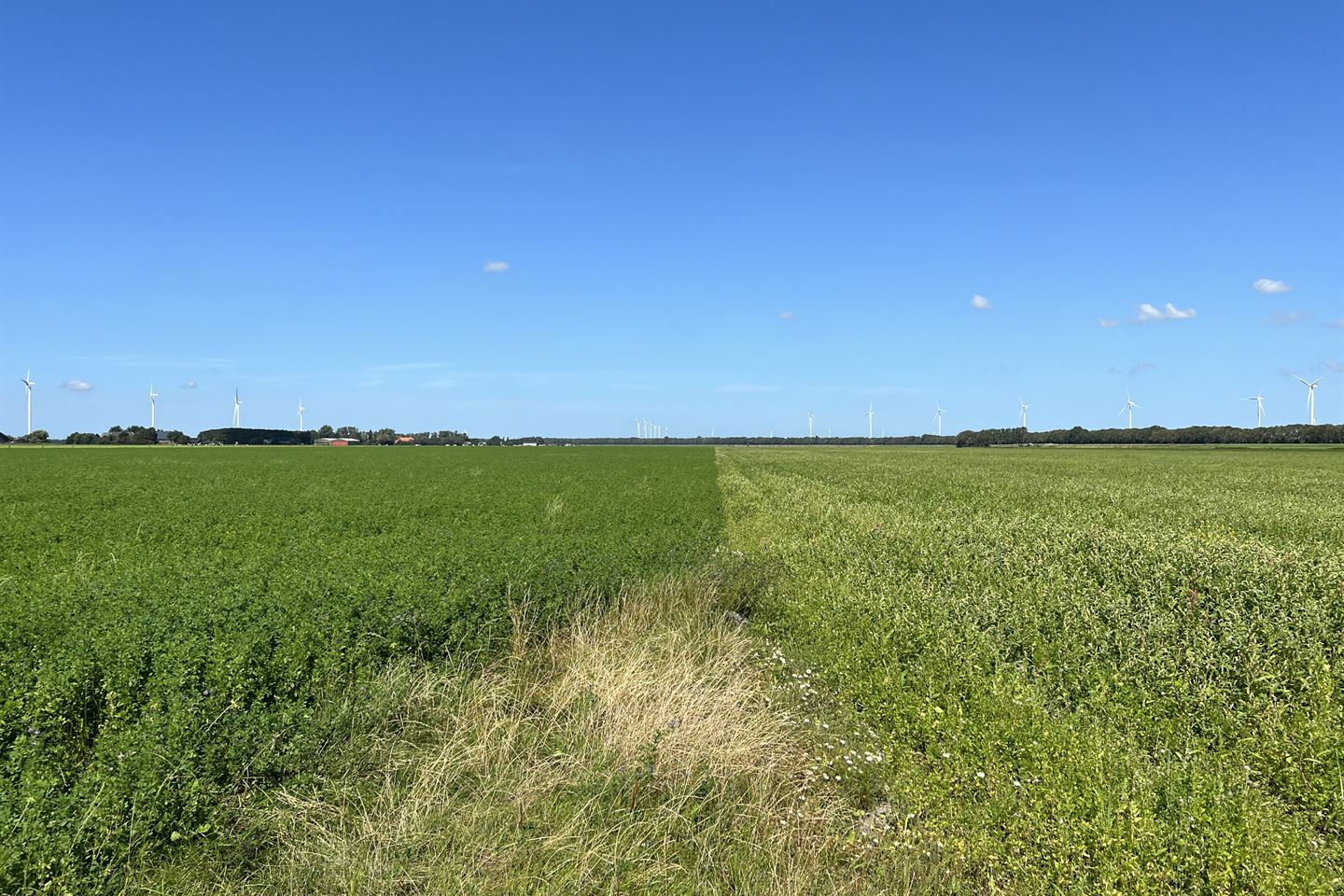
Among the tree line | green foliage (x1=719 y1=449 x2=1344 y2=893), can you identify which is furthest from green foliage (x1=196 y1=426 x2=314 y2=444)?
green foliage (x1=719 y1=449 x2=1344 y2=893)

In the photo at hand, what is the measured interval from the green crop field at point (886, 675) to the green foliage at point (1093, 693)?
0.03 meters

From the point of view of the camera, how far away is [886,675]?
7.54m

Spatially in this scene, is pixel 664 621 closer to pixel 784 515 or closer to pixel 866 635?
pixel 866 635

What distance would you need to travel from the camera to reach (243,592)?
8.23 metres

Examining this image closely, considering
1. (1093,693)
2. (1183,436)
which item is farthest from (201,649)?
(1183,436)

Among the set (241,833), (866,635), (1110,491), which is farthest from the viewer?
(1110,491)

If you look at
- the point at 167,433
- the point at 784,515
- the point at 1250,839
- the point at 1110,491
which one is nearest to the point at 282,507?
the point at 784,515

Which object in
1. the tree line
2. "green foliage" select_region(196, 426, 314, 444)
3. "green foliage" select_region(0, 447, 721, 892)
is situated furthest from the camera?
"green foliage" select_region(196, 426, 314, 444)

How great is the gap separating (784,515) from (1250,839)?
1835 centimetres

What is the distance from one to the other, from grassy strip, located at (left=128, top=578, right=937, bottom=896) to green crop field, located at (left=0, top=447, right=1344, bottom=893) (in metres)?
0.24

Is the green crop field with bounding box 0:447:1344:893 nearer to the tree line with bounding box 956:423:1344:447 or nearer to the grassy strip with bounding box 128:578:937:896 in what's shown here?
the grassy strip with bounding box 128:578:937:896

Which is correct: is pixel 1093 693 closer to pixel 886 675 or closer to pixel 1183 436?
pixel 886 675

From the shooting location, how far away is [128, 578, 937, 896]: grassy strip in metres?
4.80

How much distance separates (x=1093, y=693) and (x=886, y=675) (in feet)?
6.45
